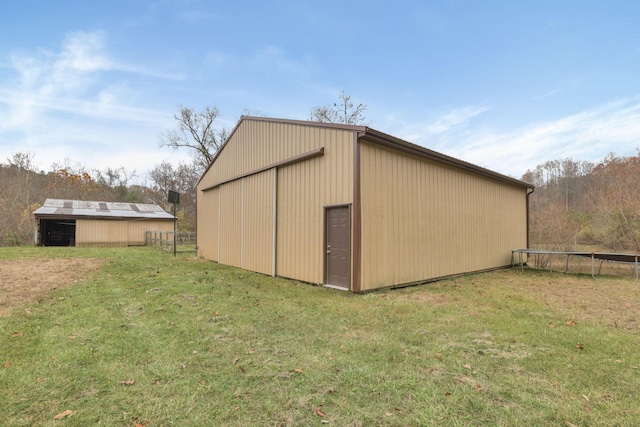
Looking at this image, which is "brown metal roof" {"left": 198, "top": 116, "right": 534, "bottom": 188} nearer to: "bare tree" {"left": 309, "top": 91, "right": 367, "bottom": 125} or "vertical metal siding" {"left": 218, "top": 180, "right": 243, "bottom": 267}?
"vertical metal siding" {"left": 218, "top": 180, "right": 243, "bottom": 267}

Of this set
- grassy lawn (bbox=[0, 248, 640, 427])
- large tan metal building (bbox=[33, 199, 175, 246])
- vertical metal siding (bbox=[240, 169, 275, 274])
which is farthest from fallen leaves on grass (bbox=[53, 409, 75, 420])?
large tan metal building (bbox=[33, 199, 175, 246])

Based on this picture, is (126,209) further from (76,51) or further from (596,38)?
(596,38)

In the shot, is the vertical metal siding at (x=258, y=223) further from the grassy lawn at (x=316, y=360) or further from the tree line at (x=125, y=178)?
the tree line at (x=125, y=178)

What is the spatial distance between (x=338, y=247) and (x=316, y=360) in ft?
12.6

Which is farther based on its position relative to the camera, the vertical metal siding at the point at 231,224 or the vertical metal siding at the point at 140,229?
the vertical metal siding at the point at 140,229

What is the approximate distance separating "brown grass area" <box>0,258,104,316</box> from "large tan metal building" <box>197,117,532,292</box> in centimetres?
448

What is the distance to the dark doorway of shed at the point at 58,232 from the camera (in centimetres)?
2209

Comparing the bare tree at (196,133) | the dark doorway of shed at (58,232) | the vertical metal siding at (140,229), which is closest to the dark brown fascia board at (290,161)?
the vertical metal siding at (140,229)

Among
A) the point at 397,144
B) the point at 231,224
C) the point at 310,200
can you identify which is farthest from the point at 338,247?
the point at 231,224

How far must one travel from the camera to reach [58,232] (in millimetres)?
23609

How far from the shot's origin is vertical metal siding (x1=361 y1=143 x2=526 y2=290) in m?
6.68

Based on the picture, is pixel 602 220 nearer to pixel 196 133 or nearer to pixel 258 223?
pixel 258 223

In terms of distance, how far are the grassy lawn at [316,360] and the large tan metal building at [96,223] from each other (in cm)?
1773

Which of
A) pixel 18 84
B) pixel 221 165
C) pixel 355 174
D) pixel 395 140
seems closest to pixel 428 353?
pixel 355 174
